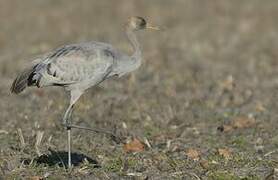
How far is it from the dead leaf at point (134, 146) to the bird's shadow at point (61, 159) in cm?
59

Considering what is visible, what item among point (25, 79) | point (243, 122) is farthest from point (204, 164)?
point (243, 122)

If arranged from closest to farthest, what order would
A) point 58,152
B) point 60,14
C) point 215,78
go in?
point 58,152
point 215,78
point 60,14

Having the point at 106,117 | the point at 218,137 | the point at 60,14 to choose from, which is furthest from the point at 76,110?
the point at 60,14

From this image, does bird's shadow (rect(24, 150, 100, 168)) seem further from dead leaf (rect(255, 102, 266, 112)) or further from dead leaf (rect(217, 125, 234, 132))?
dead leaf (rect(255, 102, 266, 112))

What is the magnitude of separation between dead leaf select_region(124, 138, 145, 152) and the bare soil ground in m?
0.06

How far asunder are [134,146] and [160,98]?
11.7 ft

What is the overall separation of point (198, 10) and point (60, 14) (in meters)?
3.78

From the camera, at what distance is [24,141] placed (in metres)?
9.59

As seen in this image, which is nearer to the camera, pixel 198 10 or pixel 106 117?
pixel 106 117

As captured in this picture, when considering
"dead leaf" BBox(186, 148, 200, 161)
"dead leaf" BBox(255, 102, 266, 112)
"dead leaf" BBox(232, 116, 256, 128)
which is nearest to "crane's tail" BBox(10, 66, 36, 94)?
"dead leaf" BBox(186, 148, 200, 161)

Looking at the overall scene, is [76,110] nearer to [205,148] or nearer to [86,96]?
[86,96]

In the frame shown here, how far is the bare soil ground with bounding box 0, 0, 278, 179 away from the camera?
8859mm

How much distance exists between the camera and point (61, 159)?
8906 millimetres

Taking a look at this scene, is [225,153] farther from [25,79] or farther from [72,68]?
[25,79]
